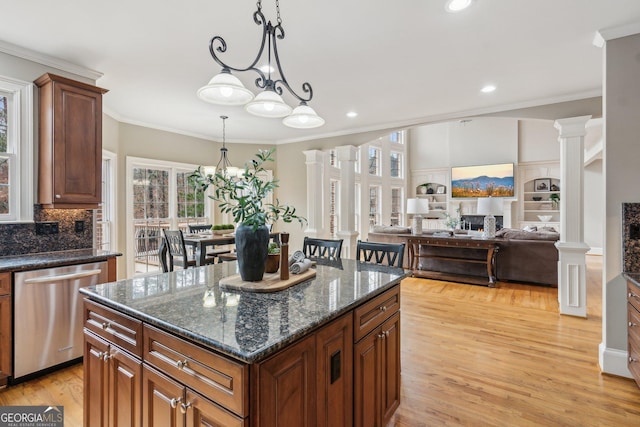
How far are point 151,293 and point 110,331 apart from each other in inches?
8.9

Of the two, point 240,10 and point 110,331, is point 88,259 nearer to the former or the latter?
point 110,331

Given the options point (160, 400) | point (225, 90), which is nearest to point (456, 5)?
point (225, 90)

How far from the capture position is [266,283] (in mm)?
1683

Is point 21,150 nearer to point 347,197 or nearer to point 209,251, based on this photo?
point 209,251

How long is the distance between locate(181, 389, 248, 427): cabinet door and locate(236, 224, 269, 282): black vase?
666mm

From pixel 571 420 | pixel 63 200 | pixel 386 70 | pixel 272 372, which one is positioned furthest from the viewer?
pixel 386 70

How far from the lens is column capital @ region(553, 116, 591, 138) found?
3645 millimetres

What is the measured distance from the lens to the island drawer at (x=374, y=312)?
59.7 inches

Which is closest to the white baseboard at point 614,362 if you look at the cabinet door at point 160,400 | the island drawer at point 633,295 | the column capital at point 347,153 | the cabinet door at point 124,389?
the island drawer at point 633,295

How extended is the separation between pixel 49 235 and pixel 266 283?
8.28 ft

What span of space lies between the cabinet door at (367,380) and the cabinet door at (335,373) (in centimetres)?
5

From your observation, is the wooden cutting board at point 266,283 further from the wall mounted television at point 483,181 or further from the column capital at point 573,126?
the wall mounted television at point 483,181

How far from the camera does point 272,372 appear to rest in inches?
40.4

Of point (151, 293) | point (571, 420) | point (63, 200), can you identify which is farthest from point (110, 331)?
point (571, 420)
